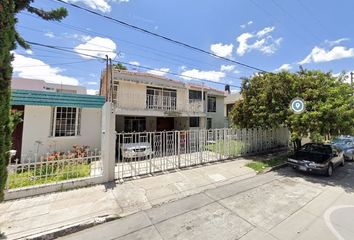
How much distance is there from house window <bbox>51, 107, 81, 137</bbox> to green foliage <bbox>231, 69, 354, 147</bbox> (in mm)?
9727

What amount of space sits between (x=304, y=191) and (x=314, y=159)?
276 centimetres

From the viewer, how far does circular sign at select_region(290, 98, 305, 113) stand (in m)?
8.97

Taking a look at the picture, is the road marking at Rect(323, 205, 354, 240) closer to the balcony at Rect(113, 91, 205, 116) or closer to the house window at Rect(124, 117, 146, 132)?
the balcony at Rect(113, 91, 205, 116)

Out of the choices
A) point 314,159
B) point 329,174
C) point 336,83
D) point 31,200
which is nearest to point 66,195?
point 31,200

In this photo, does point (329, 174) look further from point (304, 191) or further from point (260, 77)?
point (260, 77)

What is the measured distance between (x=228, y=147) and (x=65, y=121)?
936cm

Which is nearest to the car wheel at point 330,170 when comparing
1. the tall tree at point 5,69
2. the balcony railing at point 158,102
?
the balcony railing at point 158,102

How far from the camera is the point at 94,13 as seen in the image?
6965 millimetres

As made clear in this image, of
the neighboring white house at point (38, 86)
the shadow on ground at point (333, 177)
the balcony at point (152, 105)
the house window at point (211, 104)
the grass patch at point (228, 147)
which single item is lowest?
the shadow on ground at point (333, 177)

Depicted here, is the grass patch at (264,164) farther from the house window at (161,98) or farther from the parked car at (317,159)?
the house window at (161,98)

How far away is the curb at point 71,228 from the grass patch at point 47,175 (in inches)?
101

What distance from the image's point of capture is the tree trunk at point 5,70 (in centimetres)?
343

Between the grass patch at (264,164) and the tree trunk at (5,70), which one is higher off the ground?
the tree trunk at (5,70)

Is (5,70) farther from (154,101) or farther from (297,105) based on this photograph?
(154,101)
